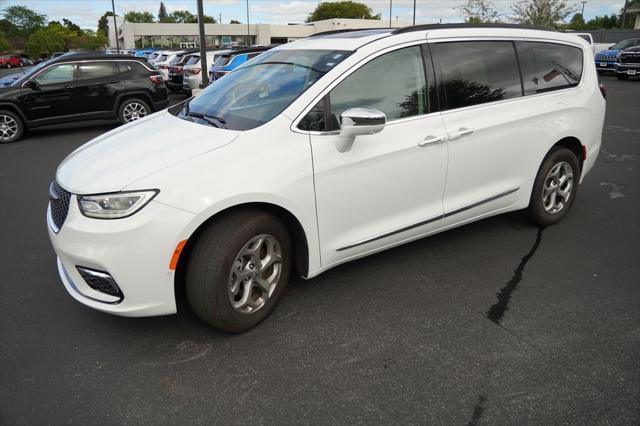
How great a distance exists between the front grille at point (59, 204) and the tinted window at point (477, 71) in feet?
8.81

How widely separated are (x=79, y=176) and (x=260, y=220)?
1.10m

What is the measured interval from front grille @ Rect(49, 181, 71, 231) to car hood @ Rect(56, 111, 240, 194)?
55 millimetres

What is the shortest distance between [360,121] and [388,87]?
65cm

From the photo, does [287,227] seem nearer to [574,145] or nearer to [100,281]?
[100,281]

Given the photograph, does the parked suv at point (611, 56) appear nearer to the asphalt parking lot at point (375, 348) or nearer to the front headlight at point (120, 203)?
the asphalt parking lot at point (375, 348)

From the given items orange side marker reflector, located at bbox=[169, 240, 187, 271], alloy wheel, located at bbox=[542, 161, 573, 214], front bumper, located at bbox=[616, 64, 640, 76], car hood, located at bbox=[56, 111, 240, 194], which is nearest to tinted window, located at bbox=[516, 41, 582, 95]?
alloy wheel, located at bbox=[542, 161, 573, 214]

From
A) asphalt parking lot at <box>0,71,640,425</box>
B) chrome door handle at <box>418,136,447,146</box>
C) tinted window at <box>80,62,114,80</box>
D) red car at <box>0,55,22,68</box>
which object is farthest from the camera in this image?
red car at <box>0,55,22,68</box>

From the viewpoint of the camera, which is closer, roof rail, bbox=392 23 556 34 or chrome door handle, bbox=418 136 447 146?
chrome door handle, bbox=418 136 447 146

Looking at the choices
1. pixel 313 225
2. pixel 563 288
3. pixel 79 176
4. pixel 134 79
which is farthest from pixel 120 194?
pixel 134 79

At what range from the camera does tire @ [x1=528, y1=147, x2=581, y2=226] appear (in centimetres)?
460

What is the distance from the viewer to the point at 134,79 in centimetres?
1149

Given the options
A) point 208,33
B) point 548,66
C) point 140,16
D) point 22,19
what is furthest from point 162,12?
point 548,66

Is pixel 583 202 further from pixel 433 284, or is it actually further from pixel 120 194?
pixel 120 194

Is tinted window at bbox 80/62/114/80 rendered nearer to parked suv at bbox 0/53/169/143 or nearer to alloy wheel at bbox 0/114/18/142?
parked suv at bbox 0/53/169/143
